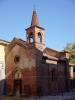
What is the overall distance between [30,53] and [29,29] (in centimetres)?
953

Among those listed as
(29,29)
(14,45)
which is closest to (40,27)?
(29,29)

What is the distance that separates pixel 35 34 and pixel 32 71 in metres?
9.76

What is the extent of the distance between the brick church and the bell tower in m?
5.18

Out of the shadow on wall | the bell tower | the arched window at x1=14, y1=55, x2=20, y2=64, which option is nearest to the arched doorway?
the arched window at x1=14, y1=55, x2=20, y2=64

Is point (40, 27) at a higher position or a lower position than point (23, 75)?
higher

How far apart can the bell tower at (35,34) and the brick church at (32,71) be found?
5182 millimetres

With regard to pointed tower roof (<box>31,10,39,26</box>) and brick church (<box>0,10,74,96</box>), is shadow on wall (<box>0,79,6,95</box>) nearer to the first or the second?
brick church (<box>0,10,74,96</box>)

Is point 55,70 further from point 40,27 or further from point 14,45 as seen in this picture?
point 40,27

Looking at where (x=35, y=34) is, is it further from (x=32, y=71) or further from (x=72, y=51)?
(x=72, y=51)

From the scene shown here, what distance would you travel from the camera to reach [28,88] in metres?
23.0

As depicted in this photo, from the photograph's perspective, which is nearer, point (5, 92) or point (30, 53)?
point (30, 53)

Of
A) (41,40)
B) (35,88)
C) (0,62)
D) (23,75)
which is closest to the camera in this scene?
(35,88)

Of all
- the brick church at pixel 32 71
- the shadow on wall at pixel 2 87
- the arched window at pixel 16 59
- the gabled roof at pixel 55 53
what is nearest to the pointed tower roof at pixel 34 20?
the gabled roof at pixel 55 53

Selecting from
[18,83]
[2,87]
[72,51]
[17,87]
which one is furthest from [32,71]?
[72,51]
